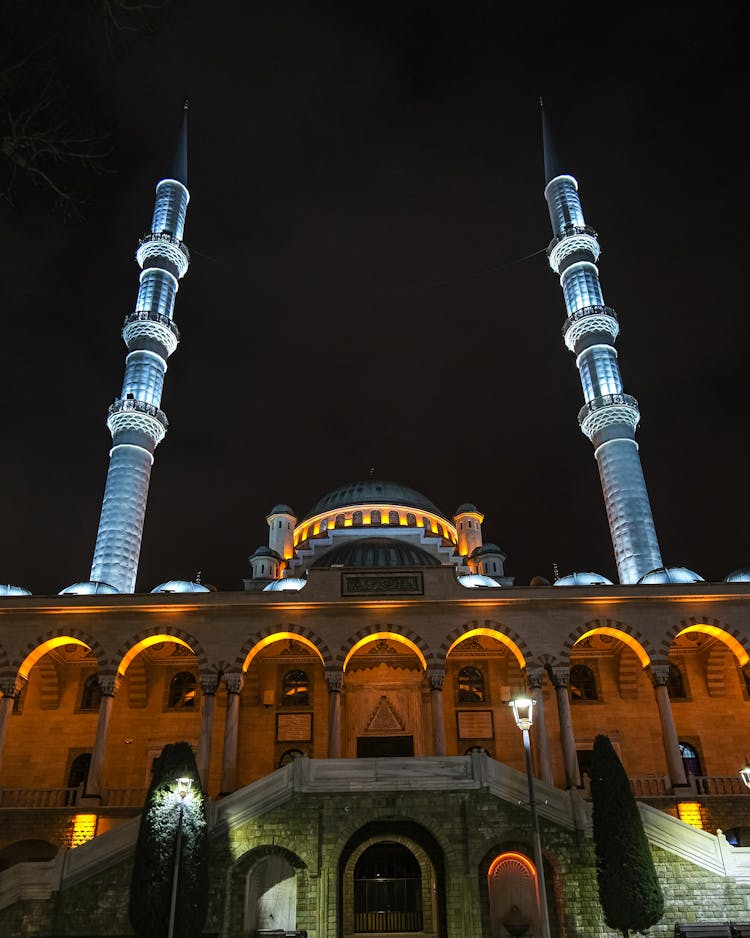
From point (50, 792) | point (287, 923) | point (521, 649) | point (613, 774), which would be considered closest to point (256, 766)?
point (50, 792)

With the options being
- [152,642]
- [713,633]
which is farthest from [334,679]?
[713,633]

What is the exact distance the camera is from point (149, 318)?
36.8 m

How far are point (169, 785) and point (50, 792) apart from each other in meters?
8.80

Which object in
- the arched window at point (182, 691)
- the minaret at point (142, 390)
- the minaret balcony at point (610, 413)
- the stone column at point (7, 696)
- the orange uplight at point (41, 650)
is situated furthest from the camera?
the minaret balcony at point (610, 413)

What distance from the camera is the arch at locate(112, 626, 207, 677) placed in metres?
24.1

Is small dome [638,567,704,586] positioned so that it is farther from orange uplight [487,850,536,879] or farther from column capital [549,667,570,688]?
orange uplight [487,850,536,879]

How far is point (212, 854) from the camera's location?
17422mm

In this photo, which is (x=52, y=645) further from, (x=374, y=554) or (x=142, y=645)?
(x=374, y=554)

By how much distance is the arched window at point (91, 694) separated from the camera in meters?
26.6

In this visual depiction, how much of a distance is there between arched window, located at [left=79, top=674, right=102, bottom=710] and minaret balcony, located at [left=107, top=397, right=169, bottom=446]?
1117 centimetres

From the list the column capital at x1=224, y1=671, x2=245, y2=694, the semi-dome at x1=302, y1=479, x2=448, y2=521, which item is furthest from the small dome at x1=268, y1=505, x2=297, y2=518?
the column capital at x1=224, y1=671, x2=245, y2=694

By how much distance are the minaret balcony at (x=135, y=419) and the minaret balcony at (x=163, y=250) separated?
8908mm

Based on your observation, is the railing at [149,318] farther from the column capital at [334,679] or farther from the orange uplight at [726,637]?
the orange uplight at [726,637]

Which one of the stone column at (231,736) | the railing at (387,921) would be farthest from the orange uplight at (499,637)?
the railing at (387,921)
